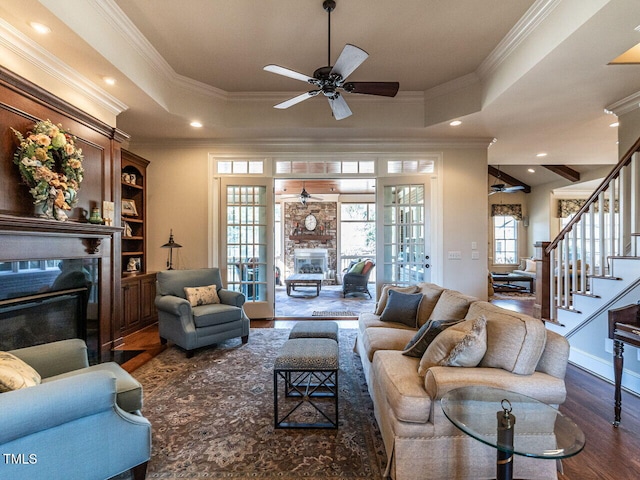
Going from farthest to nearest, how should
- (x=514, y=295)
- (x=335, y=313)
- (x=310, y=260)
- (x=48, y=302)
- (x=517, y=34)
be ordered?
(x=310, y=260) < (x=514, y=295) < (x=335, y=313) < (x=517, y=34) < (x=48, y=302)

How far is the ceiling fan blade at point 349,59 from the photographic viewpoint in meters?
2.12

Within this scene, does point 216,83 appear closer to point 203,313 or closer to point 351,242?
point 203,313

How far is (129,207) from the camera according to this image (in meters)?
4.48

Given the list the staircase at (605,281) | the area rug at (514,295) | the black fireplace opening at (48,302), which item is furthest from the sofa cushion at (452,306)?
the area rug at (514,295)

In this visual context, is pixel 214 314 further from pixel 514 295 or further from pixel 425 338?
pixel 514 295

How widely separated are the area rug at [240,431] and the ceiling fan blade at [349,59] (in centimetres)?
263

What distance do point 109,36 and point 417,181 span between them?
4085 mm

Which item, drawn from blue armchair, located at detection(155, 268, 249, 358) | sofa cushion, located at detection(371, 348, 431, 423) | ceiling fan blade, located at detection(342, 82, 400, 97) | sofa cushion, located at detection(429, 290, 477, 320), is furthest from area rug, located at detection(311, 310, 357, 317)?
ceiling fan blade, located at detection(342, 82, 400, 97)

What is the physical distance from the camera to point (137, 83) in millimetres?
3152

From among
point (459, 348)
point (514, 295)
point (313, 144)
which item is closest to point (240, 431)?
point (459, 348)

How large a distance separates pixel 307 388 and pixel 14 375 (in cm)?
165

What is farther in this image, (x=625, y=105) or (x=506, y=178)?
(x=506, y=178)

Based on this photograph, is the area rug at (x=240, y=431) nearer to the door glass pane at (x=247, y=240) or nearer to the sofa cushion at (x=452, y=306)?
the sofa cushion at (x=452, y=306)

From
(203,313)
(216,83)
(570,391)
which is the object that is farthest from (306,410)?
(216,83)
